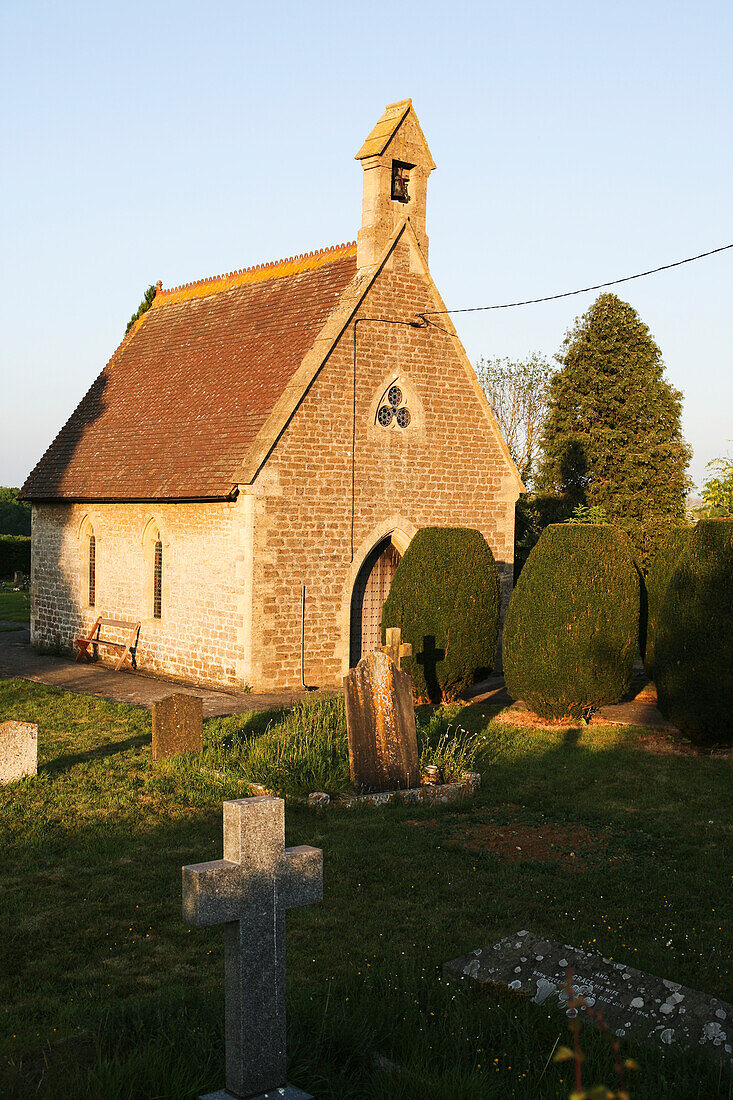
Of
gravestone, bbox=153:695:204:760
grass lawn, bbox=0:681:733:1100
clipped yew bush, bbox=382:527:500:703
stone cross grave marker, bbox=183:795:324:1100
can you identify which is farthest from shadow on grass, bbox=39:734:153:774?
stone cross grave marker, bbox=183:795:324:1100

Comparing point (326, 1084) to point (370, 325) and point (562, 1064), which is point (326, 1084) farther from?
point (370, 325)

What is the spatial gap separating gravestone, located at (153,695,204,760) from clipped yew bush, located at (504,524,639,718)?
579 centimetres

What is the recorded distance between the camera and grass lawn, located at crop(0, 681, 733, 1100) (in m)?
5.26

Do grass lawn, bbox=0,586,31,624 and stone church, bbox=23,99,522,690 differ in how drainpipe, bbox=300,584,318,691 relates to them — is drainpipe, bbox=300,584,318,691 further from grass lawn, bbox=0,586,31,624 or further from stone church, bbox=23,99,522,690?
grass lawn, bbox=0,586,31,624

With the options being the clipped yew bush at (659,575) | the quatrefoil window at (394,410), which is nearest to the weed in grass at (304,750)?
the clipped yew bush at (659,575)

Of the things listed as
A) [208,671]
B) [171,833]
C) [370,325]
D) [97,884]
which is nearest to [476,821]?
[171,833]

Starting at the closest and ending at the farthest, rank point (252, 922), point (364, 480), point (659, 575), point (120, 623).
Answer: point (252, 922), point (659, 575), point (364, 480), point (120, 623)

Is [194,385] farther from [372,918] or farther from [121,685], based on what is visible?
[372,918]

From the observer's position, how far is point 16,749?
1202 centimetres

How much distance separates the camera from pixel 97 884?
8.62 meters

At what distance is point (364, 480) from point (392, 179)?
650cm

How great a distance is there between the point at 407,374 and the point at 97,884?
49.2 ft

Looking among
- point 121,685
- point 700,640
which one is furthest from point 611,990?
point 121,685

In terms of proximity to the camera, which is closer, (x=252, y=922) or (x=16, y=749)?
(x=252, y=922)
